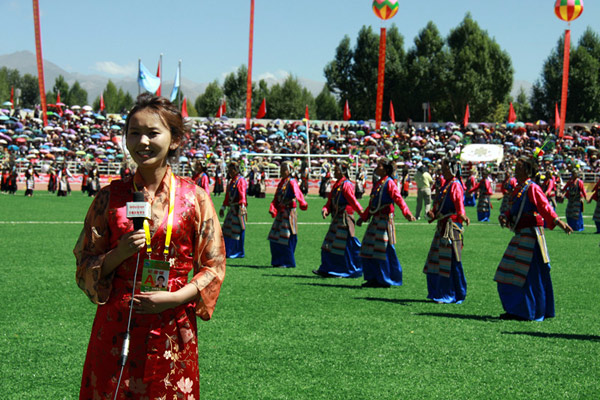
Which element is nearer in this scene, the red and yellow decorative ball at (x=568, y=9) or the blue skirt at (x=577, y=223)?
the blue skirt at (x=577, y=223)

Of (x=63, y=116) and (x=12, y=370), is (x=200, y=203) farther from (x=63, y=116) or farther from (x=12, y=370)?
(x=63, y=116)

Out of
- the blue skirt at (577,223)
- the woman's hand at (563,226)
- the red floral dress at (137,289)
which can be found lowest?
the blue skirt at (577,223)

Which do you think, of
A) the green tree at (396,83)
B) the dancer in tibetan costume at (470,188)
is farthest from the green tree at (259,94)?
the dancer in tibetan costume at (470,188)

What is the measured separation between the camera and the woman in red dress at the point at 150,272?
2.87 meters

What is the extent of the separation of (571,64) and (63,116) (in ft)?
154

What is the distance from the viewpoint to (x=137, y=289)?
286 centimetres

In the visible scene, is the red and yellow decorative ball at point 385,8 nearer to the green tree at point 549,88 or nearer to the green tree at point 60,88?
the green tree at point 549,88

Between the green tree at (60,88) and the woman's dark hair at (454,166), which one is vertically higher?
the green tree at (60,88)

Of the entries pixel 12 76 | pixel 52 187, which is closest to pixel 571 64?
pixel 52 187

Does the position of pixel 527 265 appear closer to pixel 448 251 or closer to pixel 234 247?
pixel 448 251

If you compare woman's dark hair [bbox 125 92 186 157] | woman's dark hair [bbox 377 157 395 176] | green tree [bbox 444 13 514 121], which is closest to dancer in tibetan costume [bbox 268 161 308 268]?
woman's dark hair [bbox 377 157 395 176]

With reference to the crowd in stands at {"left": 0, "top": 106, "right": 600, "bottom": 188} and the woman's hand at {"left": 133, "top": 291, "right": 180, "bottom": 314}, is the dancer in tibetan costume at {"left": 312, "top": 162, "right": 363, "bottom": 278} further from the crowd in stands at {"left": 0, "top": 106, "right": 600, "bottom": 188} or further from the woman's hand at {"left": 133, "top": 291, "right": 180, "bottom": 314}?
the crowd in stands at {"left": 0, "top": 106, "right": 600, "bottom": 188}

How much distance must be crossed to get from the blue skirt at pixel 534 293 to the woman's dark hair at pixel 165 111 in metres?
5.87

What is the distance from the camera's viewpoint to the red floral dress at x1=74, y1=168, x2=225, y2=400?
2885 mm
